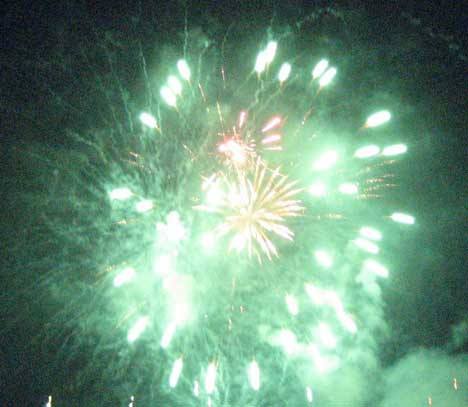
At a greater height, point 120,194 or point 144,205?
point 120,194

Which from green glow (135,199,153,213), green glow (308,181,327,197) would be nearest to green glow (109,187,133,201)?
green glow (135,199,153,213)

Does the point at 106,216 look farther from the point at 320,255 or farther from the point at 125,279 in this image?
the point at 320,255

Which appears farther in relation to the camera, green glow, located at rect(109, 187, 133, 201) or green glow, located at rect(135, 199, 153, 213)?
green glow, located at rect(135, 199, 153, 213)

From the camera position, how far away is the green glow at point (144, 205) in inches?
406

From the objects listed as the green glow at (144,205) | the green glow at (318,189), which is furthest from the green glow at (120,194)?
the green glow at (318,189)

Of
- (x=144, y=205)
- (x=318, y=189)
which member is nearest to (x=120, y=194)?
(x=144, y=205)

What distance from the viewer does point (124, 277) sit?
10.5m

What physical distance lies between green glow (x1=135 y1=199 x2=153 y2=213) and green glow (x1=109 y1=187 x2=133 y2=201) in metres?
0.38

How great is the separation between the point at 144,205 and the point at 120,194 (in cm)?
75

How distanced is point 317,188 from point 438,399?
20.3m

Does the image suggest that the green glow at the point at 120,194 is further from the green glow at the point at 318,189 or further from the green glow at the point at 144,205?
the green glow at the point at 318,189

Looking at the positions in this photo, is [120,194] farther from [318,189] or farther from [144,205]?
[318,189]

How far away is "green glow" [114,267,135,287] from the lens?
10.4m

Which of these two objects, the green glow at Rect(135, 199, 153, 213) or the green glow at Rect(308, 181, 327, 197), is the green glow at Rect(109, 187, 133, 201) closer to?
the green glow at Rect(135, 199, 153, 213)
